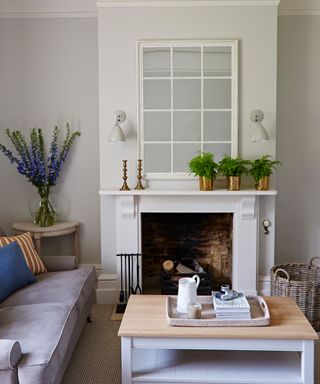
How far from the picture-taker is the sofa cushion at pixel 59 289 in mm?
2852

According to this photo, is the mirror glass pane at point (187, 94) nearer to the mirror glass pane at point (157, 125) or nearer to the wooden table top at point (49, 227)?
the mirror glass pane at point (157, 125)

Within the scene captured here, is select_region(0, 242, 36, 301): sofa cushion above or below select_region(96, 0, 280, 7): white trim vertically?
below

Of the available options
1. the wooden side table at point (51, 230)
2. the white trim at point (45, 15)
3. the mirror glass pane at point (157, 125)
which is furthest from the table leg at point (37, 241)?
the white trim at point (45, 15)

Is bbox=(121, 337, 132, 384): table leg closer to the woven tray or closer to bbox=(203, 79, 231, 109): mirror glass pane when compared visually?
the woven tray

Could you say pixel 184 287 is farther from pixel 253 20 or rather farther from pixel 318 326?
pixel 253 20

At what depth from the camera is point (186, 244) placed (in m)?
4.39

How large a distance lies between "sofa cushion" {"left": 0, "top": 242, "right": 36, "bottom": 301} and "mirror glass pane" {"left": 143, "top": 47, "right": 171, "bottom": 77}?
1774 millimetres

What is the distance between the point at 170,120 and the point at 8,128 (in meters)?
1.57

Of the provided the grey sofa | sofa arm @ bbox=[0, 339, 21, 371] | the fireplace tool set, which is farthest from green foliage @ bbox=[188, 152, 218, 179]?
sofa arm @ bbox=[0, 339, 21, 371]

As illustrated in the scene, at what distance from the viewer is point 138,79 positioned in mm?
3893

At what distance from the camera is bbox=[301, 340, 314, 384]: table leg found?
2309 millimetres

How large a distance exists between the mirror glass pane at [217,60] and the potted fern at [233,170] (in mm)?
721

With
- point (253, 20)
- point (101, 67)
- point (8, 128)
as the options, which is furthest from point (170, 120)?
point (8, 128)

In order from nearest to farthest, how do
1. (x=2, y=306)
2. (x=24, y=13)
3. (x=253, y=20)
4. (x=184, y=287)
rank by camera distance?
(x=184, y=287), (x=2, y=306), (x=253, y=20), (x=24, y=13)
